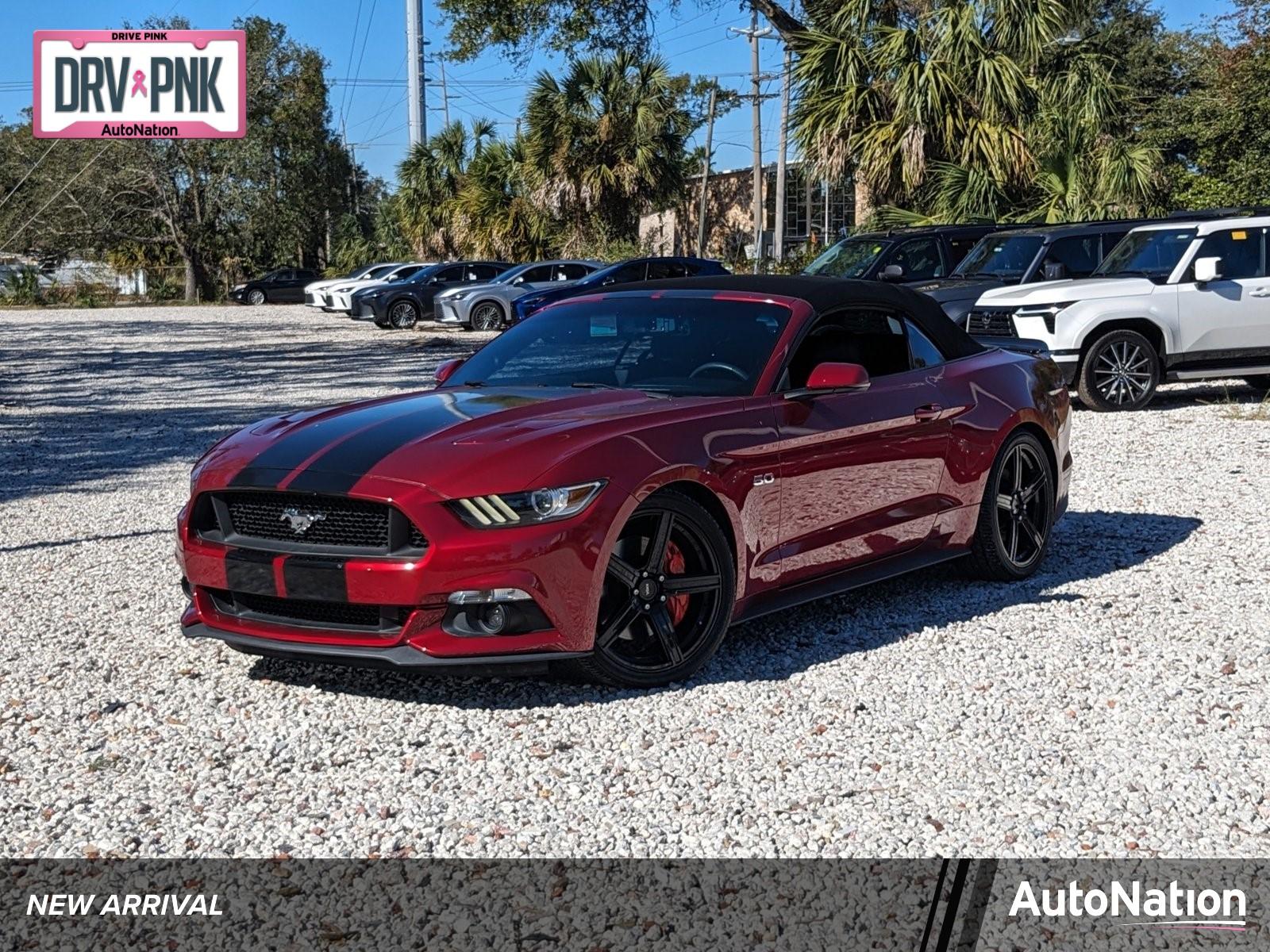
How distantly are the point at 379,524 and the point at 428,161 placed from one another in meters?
47.1

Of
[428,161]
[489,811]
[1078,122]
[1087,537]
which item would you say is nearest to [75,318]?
[428,161]

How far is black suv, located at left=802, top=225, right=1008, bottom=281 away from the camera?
61.2 ft

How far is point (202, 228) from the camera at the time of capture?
54344mm

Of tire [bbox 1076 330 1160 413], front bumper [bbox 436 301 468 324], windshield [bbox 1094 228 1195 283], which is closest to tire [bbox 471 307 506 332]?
front bumper [bbox 436 301 468 324]

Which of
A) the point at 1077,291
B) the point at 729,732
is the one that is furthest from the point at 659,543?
the point at 1077,291

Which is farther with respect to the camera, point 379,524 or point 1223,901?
point 379,524

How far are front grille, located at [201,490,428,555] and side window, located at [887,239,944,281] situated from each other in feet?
47.1

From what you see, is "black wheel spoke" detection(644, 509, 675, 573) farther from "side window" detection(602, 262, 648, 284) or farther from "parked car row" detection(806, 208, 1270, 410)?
"side window" detection(602, 262, 648, 284)

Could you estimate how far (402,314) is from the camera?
107 ft

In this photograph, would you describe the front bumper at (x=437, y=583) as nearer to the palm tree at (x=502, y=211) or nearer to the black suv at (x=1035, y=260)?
the black suv at (x=1035, y=260)

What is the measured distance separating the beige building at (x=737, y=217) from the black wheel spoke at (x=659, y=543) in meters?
46.0

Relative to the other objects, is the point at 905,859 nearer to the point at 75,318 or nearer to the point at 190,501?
the point at 190,501

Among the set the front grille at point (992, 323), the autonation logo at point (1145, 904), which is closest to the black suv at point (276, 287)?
the front grille at point (992, 323)

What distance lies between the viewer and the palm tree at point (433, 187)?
163 ft
